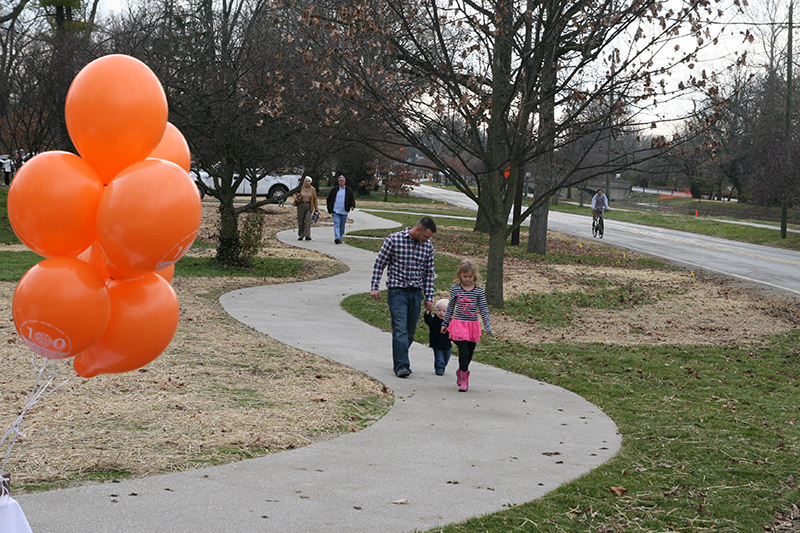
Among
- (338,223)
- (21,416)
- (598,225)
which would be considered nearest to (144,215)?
(21,416)

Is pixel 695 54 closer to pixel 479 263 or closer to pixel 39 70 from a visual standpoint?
pixel 479 263

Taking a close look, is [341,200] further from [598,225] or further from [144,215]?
[144,215]

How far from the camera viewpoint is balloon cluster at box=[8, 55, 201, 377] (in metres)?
3.35

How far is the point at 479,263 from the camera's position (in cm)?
1984

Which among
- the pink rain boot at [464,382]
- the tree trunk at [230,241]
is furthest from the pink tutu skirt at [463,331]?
the tree trunk at [230,241]

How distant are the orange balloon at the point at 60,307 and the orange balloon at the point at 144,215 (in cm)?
16

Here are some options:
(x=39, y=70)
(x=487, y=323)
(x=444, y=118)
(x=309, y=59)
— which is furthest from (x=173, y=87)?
(x=39, y=70)

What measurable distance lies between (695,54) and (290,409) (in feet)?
26.2

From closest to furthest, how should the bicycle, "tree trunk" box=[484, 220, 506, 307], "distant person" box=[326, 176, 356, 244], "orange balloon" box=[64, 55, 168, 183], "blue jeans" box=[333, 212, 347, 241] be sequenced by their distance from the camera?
"orange balloon" box=[64, 55, 168, 183], "tree trunk" box=[484, 220, 506, 307], "distant person" box=[326, 176, 356, 244], "blue jeans" box=[333, 212, 347, 241], the bicycle

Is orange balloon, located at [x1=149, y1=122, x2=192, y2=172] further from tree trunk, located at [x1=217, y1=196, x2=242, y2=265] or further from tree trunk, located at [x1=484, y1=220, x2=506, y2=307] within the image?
tree trunk, located at [x1=217, y1=196, x2=242, y2=265]

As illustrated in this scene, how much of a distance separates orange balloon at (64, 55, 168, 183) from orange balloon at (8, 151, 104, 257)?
11 centimetres

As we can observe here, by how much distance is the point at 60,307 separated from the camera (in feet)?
10.9

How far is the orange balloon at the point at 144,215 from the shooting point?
3.32m

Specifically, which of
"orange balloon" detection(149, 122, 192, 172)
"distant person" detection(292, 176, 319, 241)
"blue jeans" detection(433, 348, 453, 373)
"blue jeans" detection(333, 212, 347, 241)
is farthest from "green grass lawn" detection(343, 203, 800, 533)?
"blue jeans" detection(333, 212, 347, 241)
